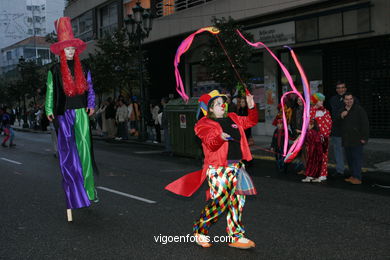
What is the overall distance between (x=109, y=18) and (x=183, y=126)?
19554 mm

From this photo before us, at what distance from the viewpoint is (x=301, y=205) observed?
698 centimetres

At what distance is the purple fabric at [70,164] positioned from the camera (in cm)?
628

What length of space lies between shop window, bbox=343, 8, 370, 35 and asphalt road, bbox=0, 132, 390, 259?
795 cm

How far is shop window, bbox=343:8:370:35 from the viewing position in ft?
50.4

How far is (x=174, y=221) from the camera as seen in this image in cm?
612

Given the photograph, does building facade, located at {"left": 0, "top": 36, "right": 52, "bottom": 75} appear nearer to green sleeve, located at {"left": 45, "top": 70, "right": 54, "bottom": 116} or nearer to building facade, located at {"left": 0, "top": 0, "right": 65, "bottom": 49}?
building facade, located at {"left": 0, "top": 0, "right": 65, "bottom": 49}

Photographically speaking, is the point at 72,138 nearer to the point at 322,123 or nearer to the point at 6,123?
the point at 322,123

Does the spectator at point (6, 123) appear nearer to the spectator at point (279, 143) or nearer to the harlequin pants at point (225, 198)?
the spectator at point (279, 143)

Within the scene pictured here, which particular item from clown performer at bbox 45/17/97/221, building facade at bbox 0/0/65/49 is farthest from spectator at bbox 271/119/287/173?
building facade at bbox 0/0/65/49

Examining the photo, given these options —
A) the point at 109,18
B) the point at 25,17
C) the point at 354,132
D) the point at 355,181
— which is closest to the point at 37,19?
the point at 25,17

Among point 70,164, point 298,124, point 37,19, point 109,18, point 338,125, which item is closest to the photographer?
point 70,164

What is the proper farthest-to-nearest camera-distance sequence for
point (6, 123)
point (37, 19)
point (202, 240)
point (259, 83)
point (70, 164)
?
point (37, 19) < point (259, 83) < point (6, 123) < point (70, 164) < point (202, 240)

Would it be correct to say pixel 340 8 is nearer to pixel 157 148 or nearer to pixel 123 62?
pixel 157 148

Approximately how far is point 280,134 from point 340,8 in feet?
25.6
